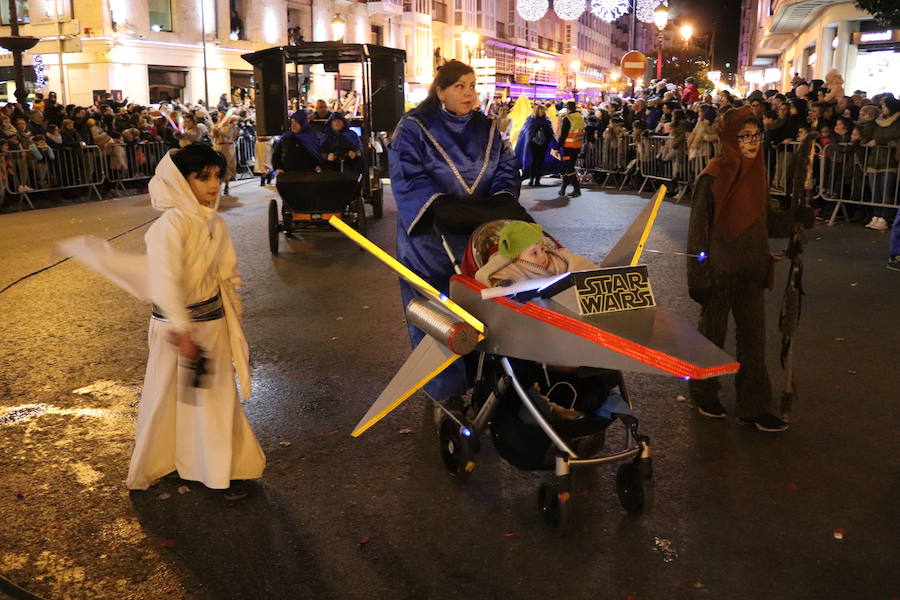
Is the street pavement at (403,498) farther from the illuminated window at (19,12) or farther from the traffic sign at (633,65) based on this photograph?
the illuminated window at (19,12)

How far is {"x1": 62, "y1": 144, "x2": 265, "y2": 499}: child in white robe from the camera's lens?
12.3 ft

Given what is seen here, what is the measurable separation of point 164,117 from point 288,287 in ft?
47.3

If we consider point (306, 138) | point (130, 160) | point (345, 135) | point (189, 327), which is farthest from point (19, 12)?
point (189, 327)

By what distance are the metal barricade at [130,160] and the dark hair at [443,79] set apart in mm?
14896

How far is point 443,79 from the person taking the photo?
463 cm

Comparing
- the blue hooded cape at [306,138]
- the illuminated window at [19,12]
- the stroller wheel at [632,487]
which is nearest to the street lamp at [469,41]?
the illuminated window at [19,12]

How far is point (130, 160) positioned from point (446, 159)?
1664cm

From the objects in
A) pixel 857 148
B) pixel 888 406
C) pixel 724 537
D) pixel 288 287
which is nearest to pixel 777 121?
pixel 857 148

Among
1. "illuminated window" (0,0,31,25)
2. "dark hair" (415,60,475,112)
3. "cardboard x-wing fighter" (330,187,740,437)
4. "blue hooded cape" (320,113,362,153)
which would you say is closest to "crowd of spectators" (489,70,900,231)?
"blue hooded cape" (320,113,362,153)

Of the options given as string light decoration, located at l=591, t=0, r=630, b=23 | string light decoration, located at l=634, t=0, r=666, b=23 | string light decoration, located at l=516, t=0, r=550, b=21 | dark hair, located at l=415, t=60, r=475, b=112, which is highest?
string light decoration, located at l=516, t=0, r=550, b=21

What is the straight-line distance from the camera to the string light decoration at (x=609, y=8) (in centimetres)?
1858

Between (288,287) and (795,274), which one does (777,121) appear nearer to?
(288,287)

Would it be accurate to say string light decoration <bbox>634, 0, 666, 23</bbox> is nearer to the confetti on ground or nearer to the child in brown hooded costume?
the child in brown hooded costume

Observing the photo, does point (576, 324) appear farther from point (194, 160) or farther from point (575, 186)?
point (575, 186)
